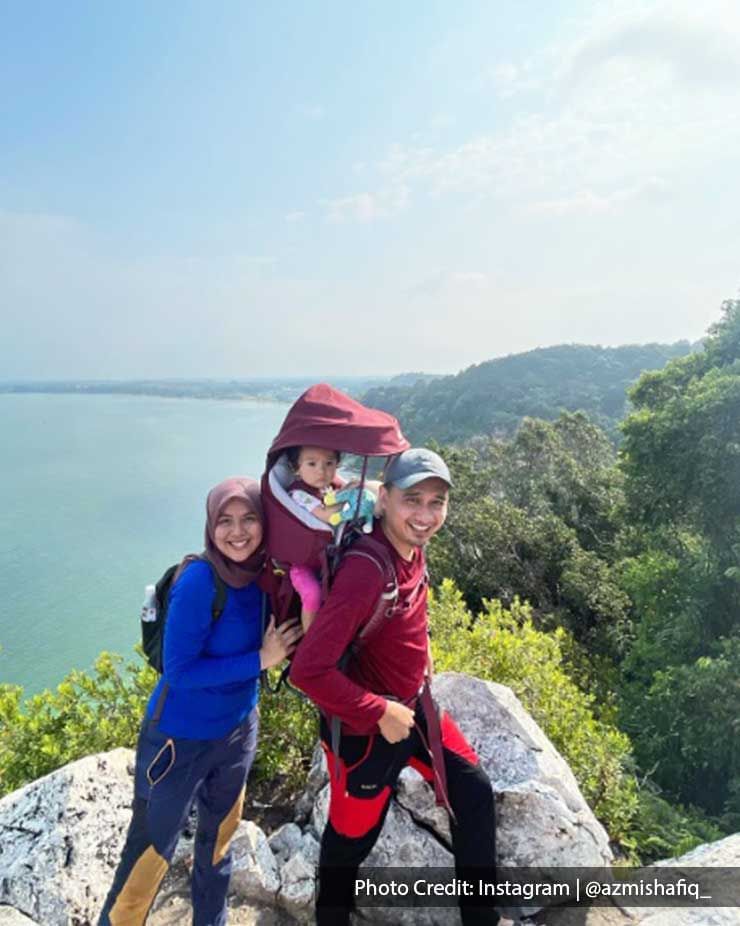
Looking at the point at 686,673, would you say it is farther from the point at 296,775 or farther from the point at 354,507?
the point at 354,507

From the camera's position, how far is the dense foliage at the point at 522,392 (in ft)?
237

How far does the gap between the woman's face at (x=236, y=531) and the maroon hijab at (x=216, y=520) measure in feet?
0.05

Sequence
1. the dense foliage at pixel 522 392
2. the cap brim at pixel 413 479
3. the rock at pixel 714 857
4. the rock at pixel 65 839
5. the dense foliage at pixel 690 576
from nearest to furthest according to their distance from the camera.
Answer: the cap brim at pixel 413 479 < the rock at pixel 65 839 < the rock at pixel 714 857 < the dense foliage at pixel 690 576 < the dense foliage at pixel 522 392

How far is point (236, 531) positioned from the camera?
6.64ft

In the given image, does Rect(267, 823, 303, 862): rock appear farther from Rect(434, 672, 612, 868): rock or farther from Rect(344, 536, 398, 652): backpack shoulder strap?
Rect(344, 536, 398, 652): backpack shoulder strap

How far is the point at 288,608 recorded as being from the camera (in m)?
2.13

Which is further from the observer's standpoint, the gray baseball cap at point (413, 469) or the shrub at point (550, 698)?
the shrub at point (550, 698)

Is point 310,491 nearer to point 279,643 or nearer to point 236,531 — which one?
point 236,531

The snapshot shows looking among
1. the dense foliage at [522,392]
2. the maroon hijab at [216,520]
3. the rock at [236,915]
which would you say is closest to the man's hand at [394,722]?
the maroon hijab at [216,520]

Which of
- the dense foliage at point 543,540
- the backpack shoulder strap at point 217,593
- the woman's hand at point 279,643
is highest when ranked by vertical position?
the backpack shoulder strap at point 217,593

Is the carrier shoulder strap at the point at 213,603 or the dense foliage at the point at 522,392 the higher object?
the dense foliage at the point at 522,392

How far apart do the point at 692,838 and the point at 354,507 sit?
3669mm

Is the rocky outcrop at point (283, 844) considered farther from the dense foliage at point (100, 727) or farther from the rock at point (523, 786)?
the dense foliage at point (100, 727)

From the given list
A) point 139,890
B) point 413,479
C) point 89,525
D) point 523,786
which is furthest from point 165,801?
point 89,525
